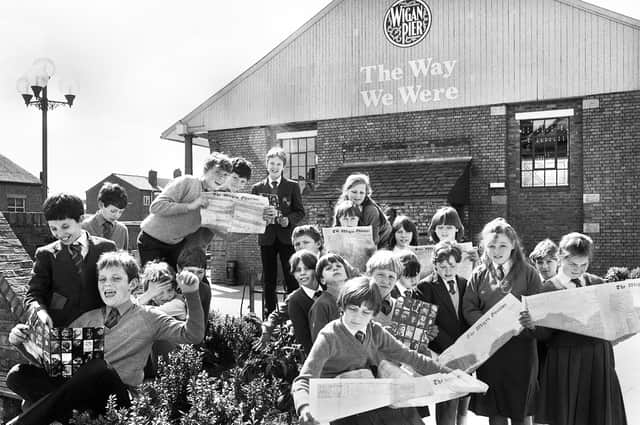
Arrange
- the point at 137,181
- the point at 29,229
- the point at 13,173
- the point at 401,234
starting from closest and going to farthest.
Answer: the point at 401,234
the point at 29,229
the point at 13,173
the point at 137,181

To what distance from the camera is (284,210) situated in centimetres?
618

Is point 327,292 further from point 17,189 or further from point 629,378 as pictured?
point 17,189

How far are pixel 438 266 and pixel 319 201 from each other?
36.8 ft

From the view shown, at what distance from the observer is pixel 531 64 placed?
13.7 metres

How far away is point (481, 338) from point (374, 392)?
A: 1149 millimetres

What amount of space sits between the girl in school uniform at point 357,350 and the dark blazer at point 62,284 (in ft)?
5.49

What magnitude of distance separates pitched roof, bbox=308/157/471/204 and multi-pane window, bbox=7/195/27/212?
104ft

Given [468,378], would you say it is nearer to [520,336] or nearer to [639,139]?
[520,336]

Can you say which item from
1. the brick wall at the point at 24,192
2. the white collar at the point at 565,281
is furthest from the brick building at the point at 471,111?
the brick wall at the point at 24,192

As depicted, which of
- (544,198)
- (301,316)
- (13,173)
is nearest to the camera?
(301,316)

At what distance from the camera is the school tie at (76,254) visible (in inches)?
145

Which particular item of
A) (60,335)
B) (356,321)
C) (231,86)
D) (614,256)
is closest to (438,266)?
(356,321)

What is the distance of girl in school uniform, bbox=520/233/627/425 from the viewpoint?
3740 mm

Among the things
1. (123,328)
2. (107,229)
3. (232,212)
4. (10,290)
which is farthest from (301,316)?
(107,229)
